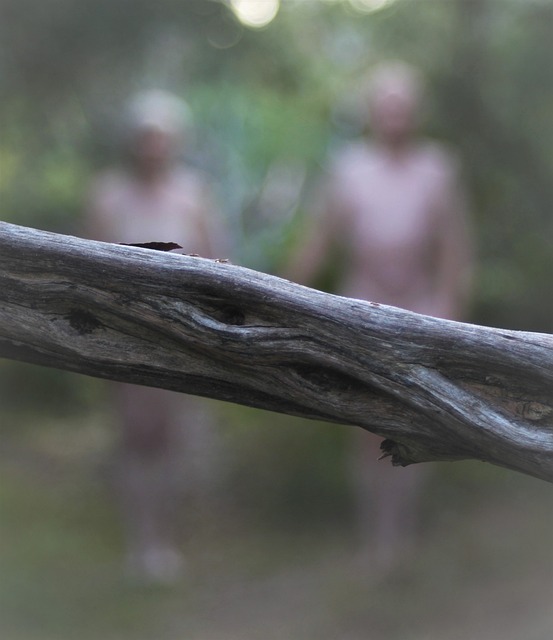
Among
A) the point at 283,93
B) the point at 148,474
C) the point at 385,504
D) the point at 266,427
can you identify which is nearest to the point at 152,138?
the point at 148,474

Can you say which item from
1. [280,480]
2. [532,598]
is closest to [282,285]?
[532,598]

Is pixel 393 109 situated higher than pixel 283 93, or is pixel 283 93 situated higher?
pixel 283 93

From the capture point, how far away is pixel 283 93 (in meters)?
5.07

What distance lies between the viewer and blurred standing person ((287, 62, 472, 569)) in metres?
2.90

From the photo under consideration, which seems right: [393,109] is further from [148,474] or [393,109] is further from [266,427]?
[266,427]

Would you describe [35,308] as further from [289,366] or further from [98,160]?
[98,160]

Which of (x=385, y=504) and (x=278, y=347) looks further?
(x=385, y=504)

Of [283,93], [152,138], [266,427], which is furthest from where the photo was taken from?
[283,93]

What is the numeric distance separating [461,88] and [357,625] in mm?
2076

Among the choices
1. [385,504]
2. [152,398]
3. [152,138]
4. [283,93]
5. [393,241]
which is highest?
[283,93]

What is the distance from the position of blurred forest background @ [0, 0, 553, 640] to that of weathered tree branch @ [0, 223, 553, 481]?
178cm

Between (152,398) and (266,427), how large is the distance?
50.3 inches

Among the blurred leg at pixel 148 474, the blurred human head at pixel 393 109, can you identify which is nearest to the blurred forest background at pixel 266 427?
the blurred leg at pixel 148 474

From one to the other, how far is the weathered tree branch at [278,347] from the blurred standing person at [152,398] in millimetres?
2062
